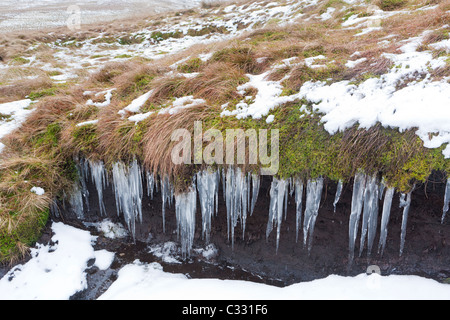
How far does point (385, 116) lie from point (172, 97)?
273 cm

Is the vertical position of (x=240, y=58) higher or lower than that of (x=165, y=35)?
lower

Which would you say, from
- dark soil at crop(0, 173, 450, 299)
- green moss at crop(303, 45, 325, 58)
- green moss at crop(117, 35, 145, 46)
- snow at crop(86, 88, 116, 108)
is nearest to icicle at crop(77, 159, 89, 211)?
dark soil at crop(0, 173, 450, 299)

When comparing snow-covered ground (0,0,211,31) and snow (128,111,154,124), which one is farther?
snow-covered ground (0,0,211,31)

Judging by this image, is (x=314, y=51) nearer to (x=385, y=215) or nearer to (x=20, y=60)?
(x=385, y=215)

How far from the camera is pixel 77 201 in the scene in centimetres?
405

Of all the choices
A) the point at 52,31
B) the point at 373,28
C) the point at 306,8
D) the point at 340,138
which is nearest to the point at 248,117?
the point at 340,138

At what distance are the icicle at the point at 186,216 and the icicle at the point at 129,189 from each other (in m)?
0.60

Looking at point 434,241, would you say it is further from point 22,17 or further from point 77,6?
point 77,6

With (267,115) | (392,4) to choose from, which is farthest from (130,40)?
(267,115)

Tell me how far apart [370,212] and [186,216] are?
6.71 ft

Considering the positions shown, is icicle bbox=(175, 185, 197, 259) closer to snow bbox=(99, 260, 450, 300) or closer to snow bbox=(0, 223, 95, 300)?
snow bbox=(99, 260, 450, 300)

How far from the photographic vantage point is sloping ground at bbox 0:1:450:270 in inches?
98.5

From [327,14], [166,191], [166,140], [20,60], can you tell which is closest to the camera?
[166,140]

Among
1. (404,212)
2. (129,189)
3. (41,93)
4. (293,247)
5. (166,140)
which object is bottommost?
(293,247)
